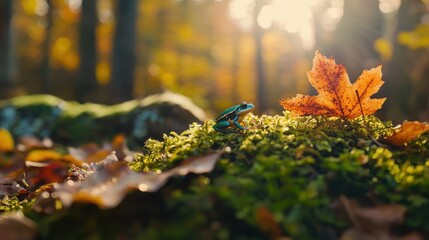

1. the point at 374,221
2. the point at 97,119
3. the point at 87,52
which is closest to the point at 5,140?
the point at 97,119

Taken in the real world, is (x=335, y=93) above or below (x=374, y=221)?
above

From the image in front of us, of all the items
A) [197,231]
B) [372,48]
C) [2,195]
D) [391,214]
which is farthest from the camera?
[372,48]

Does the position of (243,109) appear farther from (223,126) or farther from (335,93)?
(335,93)

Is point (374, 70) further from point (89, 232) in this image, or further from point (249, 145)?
point (89, 232)

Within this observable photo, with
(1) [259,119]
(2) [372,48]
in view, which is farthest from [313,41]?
(1) [259,119]

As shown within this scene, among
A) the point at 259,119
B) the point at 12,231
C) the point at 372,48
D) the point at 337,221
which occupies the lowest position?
the point at 12,231

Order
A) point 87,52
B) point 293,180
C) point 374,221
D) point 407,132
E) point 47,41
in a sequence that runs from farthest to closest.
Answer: point 47,41 < point 87,52 < point 407,132 < point 293,180 < point 374,221

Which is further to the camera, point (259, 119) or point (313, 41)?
point (313, 41)
